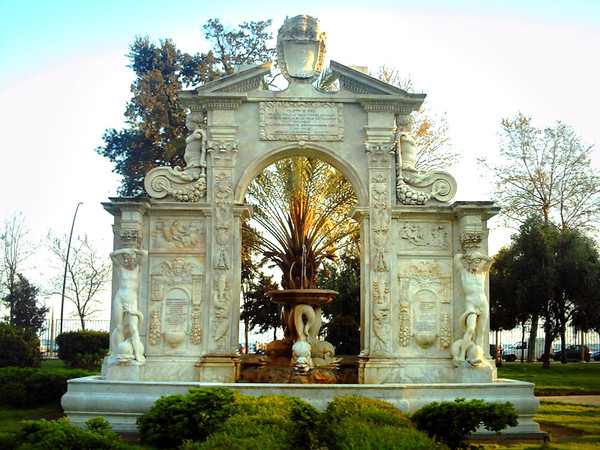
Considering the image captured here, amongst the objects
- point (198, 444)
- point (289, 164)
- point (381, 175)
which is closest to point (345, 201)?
point (289, 164)

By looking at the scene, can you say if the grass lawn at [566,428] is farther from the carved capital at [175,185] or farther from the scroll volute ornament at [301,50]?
the scroll volute ornament at [301,50]

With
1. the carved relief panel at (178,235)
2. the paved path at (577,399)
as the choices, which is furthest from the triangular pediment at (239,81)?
the paved path at (577,399)

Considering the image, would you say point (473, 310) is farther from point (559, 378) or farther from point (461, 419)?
point (559, 378)

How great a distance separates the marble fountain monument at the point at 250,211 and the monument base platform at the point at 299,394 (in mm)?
733

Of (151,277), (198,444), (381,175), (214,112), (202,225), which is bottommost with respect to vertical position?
(198,444)

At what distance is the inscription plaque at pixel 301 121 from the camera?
1611 cm

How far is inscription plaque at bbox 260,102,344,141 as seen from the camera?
1611cm

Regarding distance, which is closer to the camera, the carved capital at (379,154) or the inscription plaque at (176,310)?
the inscription plaque at (176,310)

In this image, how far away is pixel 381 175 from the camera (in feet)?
52.5

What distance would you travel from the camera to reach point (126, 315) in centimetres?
1477

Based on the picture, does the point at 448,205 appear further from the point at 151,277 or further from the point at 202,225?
the point at 151,277

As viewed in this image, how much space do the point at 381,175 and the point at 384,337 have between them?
3595mm

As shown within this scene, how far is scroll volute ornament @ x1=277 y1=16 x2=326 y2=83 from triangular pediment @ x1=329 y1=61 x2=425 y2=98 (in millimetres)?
502

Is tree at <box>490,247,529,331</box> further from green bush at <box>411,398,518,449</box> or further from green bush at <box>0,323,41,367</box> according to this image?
green bush at <box>411,398,518,449</box>
